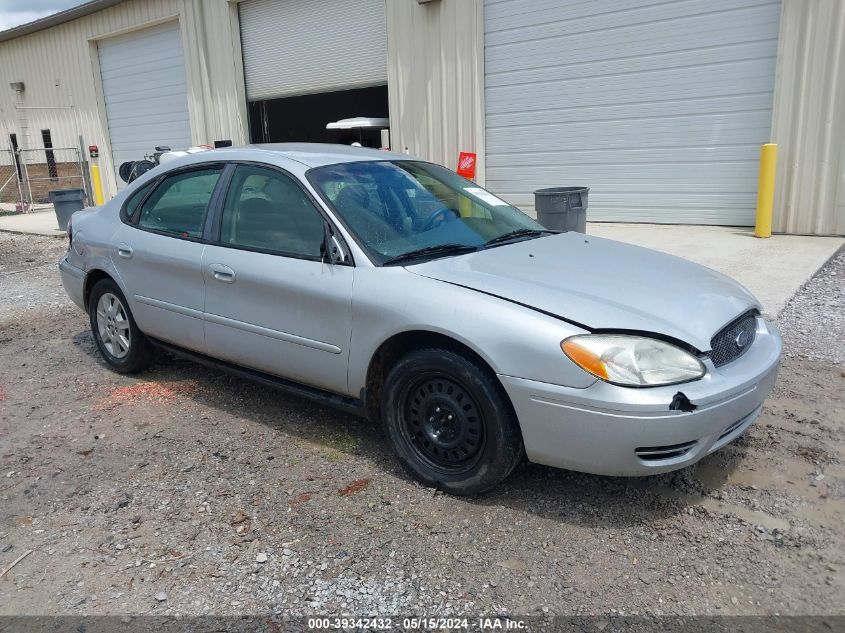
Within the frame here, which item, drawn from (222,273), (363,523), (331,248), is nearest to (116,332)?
(222,273)

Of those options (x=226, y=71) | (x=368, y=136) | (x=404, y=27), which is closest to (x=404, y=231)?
(x=404, y=27)

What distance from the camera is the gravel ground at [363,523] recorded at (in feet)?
8.63

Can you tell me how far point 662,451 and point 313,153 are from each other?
2.68 metres

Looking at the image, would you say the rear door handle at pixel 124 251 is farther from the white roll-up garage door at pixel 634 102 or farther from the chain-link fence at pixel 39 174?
the chain-link fence at pixel 39 174

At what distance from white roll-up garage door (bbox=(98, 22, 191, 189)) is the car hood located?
51.5 ft

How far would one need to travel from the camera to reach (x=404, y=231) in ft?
12.3

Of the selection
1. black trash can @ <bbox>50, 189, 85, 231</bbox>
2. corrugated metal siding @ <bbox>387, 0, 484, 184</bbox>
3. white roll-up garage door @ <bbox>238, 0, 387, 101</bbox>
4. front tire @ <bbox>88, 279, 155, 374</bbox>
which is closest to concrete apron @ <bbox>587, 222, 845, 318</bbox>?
corrugated metal siding @ <bbox>387, 0, 484, 184</bbox>

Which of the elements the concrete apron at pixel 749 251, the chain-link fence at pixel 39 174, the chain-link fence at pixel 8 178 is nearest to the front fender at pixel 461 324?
the concrete apron at pixel 749 251

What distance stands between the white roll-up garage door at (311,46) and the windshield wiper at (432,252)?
10.8m

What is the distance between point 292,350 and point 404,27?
10.6 meters

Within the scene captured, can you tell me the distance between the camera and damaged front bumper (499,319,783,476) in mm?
2770

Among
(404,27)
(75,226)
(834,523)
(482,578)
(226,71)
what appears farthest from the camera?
(226,71)

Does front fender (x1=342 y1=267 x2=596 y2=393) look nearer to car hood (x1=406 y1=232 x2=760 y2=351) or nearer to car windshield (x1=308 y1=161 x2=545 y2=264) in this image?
car hood (x1=406 y1=232 x2=760 y2=351)

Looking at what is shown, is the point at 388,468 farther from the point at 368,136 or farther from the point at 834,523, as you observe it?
the point at 368,136
